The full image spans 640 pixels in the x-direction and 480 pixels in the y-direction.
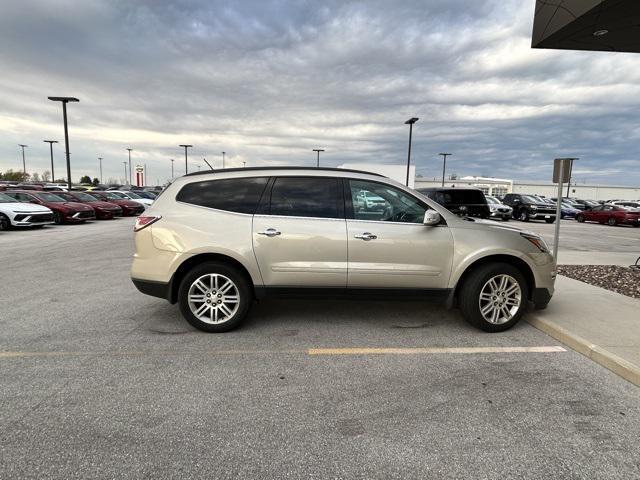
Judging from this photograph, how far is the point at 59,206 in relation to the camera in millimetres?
18281

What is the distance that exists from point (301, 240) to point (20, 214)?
1547 centimetres

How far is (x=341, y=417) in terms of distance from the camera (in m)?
2.93

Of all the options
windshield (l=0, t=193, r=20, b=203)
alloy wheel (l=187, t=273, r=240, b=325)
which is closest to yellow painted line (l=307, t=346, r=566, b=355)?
alloy wheel (l=187, t=273, r=240, b=325)

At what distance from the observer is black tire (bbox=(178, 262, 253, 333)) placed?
4.52 meters

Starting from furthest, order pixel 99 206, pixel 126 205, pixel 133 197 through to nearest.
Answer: pixel 133 197
pixel 126 205
pixel 99 206

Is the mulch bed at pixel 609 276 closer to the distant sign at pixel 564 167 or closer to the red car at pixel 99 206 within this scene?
the distant sign at pixel 564 167

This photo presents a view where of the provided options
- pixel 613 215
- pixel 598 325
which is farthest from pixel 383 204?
pixel 613 215

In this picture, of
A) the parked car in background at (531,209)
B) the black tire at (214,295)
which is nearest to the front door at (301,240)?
the black tire at (214,295)

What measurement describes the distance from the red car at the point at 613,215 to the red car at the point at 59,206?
30.8 metres

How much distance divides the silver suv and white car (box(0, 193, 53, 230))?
14016mm

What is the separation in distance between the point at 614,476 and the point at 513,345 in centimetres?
208

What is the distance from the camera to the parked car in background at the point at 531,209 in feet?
84.6

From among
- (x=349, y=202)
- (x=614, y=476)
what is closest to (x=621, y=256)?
(x=349, y=202)

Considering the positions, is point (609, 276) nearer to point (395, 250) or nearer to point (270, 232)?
point (395, 250)
